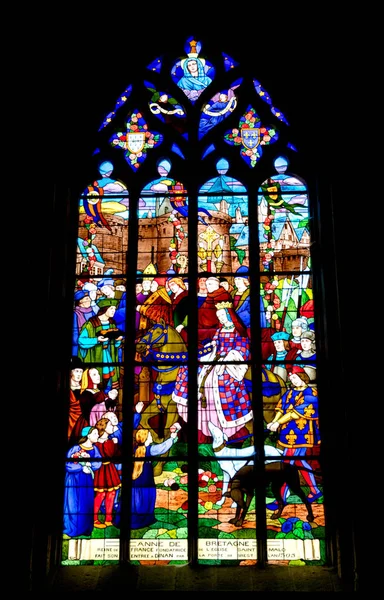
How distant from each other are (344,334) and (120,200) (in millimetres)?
2082

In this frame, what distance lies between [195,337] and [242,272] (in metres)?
0.63

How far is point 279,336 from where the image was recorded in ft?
21.4

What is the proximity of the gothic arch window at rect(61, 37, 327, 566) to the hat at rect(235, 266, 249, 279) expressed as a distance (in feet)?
0.05

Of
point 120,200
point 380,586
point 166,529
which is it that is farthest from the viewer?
point 120,200

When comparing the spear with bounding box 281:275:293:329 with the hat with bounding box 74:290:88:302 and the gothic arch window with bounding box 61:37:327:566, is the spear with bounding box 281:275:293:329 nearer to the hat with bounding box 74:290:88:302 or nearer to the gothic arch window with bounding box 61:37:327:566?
the gothic arch window with bounding box 61:37:327:566

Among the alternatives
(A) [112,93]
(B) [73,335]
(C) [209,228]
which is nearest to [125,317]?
(B) [73,335]

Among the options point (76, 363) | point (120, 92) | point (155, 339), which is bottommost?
point (76, 363)

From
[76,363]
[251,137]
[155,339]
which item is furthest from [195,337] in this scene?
[251,137]

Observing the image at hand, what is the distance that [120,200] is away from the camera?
277 inches

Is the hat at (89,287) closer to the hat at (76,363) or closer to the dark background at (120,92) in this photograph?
the dark background at (120,92)

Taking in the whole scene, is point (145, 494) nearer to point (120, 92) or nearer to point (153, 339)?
point (153, 339)

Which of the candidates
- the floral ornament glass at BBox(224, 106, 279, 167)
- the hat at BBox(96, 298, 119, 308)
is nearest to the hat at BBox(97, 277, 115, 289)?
the hat at BBox(96, 298, 119, 308)

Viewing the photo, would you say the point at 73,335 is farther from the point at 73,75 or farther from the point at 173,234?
the point at 73,75

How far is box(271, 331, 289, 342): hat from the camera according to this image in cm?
650
